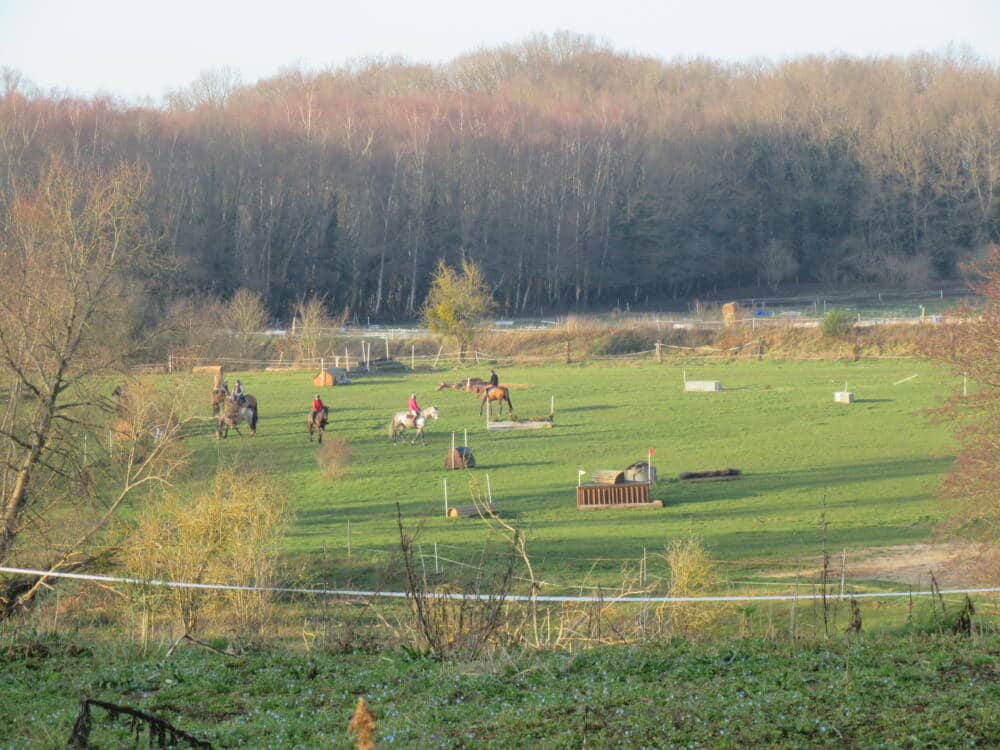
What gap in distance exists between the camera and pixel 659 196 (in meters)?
111

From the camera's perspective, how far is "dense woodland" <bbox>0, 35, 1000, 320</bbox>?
95062mm

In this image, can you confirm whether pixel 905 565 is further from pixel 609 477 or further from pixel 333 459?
pixel 333 459

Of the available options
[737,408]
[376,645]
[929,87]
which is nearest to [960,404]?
[376,645]

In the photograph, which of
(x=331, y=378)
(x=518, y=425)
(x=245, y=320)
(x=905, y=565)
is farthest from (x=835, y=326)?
(x=905, y=565)

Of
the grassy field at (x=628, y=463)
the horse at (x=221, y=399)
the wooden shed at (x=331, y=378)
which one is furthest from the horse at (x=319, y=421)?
the wooden shed at (x=331, y=378)

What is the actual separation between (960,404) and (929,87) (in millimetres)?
113818

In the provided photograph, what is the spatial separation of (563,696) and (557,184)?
101646 mm

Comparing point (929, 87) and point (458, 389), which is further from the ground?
Result: point (929, 87)

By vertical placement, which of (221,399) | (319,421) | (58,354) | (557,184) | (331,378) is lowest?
(319,421)

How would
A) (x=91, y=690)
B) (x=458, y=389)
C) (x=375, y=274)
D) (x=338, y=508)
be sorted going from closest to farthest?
(x=91, y=690) → (x=338, y=508) → (x=458, y=389) → (x=375, y=274)

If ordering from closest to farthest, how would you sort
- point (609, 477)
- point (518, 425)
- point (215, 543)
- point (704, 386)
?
point (215, 543)
point (609, 477)
point (518, 425)
point (704, 386)

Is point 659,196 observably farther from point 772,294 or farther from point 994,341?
point 994,341

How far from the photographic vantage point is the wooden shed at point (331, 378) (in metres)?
56.8

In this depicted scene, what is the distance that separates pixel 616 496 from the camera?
87.3ft
